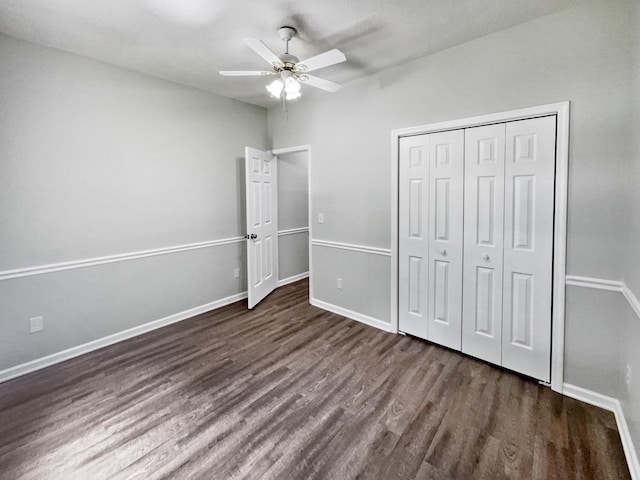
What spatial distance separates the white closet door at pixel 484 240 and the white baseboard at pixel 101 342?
2929 mm

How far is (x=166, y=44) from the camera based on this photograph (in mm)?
2461

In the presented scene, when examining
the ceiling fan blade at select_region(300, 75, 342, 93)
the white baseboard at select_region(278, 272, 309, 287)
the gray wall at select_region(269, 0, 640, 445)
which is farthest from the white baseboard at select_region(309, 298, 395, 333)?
the ceiling fan blade at select_region(300, 75, 342, 93)

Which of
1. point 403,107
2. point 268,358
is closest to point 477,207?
point 403,107

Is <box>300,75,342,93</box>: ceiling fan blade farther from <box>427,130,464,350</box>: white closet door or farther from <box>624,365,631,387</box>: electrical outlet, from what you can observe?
<box>624,365,631,387</box>: electrical outlet

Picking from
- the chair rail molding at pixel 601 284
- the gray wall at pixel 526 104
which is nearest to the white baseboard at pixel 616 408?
the chair rail molding at pixel 601 284

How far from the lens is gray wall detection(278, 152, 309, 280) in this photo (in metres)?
4.93

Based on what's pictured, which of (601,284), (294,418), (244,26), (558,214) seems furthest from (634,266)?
(244,26)

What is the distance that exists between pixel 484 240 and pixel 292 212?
3265mm

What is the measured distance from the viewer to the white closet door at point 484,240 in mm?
2387

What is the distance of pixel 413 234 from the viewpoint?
2918 millimetres

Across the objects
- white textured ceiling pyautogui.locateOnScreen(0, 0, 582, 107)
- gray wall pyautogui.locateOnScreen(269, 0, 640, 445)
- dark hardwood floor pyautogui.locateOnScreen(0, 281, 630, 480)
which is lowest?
dark hardwood floor pyautogui.locateOnScreen(0, 281, 630, 480)

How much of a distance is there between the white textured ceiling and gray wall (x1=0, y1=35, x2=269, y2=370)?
0.36 m

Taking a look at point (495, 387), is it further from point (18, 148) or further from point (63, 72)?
point (63, 72)

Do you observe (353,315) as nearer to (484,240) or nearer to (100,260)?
(484,240)
